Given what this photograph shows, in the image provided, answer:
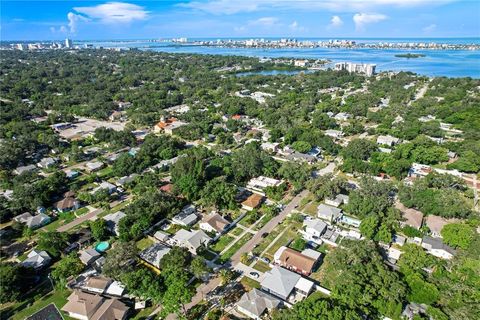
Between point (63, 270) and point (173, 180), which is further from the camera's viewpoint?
point (173, 180)

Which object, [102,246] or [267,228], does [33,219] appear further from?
[267,228]

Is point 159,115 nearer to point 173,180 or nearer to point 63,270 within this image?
point 173,180

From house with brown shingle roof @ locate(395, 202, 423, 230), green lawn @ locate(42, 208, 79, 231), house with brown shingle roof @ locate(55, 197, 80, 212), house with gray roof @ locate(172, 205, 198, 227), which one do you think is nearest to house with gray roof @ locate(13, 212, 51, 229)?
green lawn @ locate(42, 208, 79, 231)

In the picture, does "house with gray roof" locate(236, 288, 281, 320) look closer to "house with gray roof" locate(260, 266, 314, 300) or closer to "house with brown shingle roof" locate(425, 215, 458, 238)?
"house with gray roof" locate(260, 266, 314, 300)

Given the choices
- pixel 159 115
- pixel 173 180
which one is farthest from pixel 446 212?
pixel 159 115

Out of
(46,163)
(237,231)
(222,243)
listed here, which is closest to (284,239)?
(237,231)
